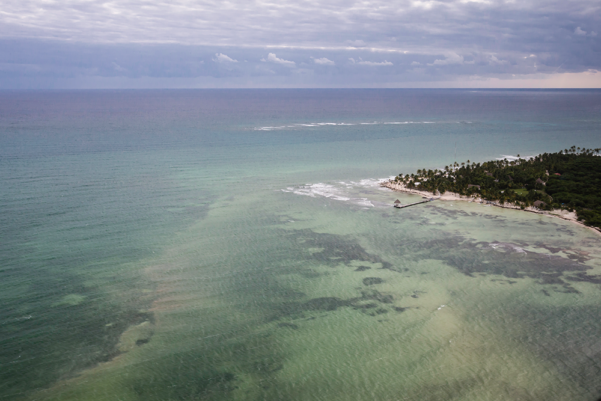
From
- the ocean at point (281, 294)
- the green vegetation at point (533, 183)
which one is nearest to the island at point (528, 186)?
the green vegetation at point (533, 183)

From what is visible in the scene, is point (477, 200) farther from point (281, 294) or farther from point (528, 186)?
point (281, 294)

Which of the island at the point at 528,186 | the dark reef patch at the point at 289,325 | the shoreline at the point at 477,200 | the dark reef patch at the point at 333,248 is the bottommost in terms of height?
the dark reef patch at the point at 289,325

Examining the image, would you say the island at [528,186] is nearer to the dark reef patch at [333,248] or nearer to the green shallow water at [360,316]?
the green shallow water at [360,316]

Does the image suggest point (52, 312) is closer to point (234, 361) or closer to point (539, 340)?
point (234, 361)

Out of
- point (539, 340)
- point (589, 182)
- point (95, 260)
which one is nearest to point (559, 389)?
point (539, 340)

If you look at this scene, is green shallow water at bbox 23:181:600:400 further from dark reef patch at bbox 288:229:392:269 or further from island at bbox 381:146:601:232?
island at bbox 381:146:601:232

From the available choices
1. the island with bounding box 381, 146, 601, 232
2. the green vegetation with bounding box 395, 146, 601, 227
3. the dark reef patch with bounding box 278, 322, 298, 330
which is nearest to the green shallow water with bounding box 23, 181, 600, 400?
the dark reef patch with bounding box 278, 322, 298, 330

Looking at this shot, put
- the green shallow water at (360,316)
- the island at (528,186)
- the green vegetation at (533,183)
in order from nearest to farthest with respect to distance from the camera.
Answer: the green shallow water at (360,316) < the island at (528,186) < the green vegetation at (533,183)
